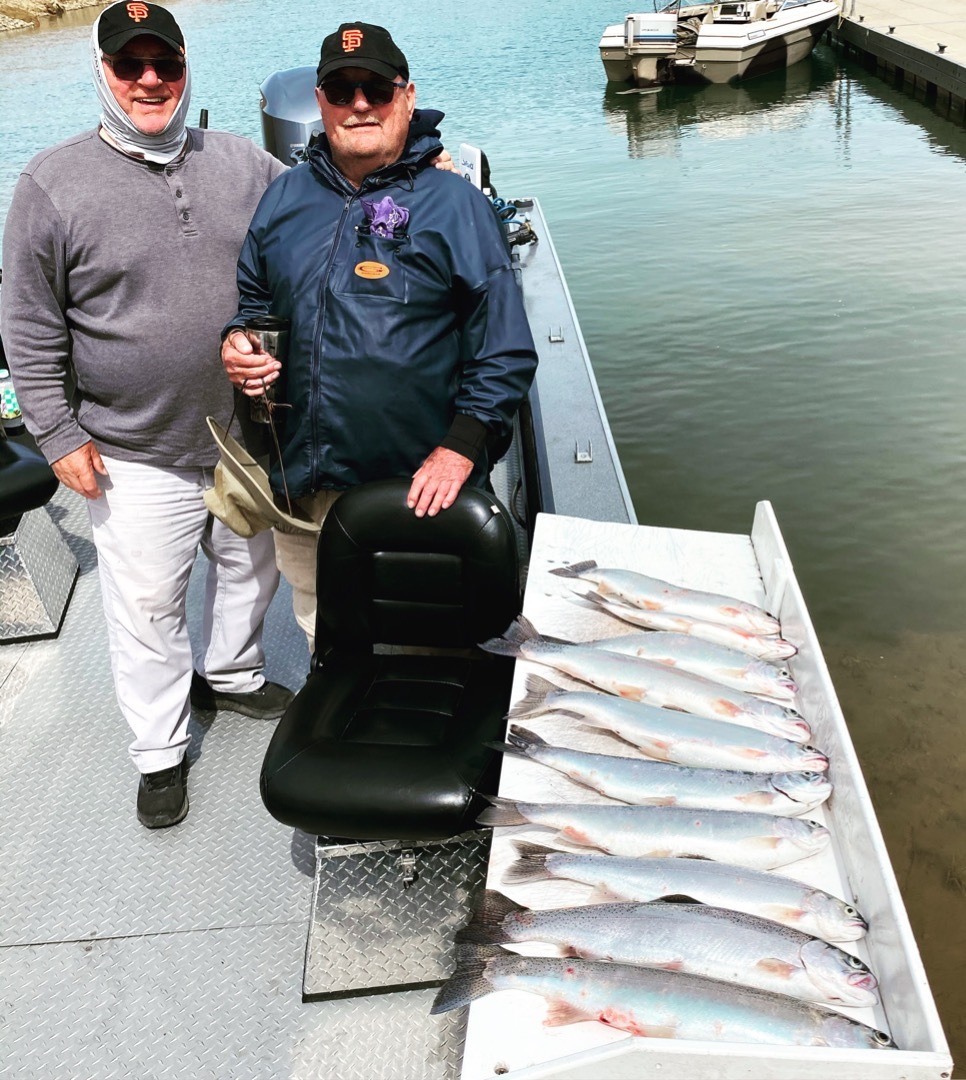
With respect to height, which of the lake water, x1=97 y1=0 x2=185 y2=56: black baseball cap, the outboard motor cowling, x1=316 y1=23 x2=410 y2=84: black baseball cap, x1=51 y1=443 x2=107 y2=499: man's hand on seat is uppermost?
x1=97 y1=0 x2=185 y2=56: black baseball cap

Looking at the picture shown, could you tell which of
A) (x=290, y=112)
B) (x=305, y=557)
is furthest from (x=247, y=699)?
(x=290, y=112)

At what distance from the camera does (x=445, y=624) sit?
2.66 m

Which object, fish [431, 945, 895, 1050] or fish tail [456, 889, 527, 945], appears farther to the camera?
fish tail [456, 889, 527, 945]

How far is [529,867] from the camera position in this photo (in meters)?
1.78

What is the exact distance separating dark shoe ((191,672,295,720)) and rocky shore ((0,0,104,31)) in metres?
42.0

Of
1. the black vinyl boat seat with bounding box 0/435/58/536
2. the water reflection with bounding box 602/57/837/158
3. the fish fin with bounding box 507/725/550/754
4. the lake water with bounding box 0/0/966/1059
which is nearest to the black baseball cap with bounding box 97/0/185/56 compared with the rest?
the black vinyl boat seat with bounding box 0/435/58/536

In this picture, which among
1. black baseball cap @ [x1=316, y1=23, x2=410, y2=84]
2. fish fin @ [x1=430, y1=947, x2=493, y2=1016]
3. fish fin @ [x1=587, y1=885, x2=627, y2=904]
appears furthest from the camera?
black baseball cap @ [x1=316, y1=23, x2=410, y2=84]

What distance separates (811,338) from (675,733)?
7043mm

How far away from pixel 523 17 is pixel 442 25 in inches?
117

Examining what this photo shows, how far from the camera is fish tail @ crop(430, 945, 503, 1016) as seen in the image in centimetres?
158

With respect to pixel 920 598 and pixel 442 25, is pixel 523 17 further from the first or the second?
pixel 920 598

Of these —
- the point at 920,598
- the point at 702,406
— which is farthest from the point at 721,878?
the point at 702,406

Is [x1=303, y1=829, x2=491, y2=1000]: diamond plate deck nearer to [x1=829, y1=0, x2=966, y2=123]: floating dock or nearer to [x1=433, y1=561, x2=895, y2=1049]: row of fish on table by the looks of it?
[x1=433, y1=561, x2=895, y2=1049]: row of fish on table

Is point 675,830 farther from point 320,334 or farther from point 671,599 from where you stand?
point 320,334
